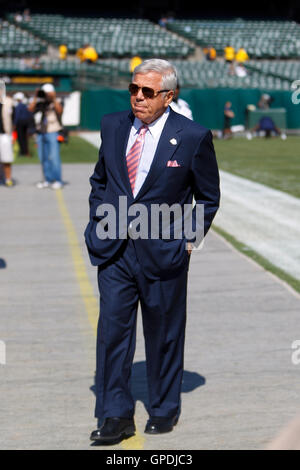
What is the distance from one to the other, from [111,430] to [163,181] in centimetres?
127

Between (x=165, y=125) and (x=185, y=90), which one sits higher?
(x=165, y=125)

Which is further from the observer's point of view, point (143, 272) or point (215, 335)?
point (215, 335)

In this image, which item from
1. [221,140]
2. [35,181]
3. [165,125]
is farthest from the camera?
[221,140]

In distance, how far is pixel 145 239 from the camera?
4.84 meters

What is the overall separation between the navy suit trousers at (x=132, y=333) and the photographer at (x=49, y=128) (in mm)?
13507

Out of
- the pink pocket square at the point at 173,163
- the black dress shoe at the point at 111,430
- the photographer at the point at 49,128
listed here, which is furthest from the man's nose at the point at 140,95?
the photographer at the point at 49,128

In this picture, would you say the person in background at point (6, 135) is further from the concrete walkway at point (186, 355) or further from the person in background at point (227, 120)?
the person in background at point (227, 120)

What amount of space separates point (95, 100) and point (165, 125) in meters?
36.5

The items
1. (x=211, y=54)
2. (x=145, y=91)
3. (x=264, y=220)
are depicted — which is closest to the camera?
(x=145, y=91)

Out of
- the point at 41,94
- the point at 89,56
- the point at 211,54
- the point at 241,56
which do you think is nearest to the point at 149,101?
the point at 41,94

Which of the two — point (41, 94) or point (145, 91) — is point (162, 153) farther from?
point (41, 94)
